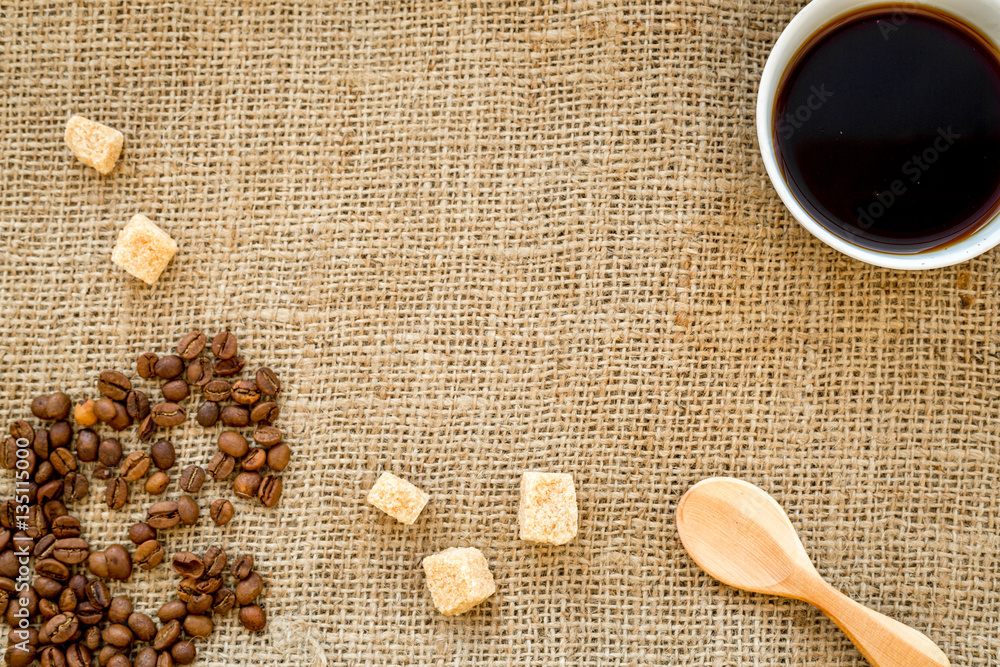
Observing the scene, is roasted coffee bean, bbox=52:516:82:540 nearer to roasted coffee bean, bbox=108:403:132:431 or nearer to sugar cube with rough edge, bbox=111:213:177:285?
roasted coffee bean, bbox=108:403:132:431

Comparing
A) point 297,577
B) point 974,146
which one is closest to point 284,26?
point 297,577

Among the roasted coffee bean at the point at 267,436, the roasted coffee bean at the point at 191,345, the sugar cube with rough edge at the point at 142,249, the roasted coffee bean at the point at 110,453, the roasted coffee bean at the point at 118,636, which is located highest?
the sugar cube with rough edge at the point at 142,249

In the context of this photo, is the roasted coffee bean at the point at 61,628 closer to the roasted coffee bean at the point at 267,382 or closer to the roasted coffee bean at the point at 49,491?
the roasted coffee bean at the point at 49,491

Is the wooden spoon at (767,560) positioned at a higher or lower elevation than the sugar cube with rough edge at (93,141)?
lower

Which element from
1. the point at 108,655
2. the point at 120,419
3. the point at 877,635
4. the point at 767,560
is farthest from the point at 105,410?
the point at 877,635

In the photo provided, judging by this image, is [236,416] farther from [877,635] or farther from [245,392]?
Result: [877,635]

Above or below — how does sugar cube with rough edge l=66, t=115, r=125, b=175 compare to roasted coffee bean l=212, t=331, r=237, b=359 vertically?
above

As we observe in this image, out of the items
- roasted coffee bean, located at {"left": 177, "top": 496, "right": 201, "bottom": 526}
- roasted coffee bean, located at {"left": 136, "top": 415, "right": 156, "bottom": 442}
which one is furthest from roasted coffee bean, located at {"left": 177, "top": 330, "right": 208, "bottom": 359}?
roasted coffee bean, located at {"left": 177, "top": 496, "right": 201, "bottom": 526}

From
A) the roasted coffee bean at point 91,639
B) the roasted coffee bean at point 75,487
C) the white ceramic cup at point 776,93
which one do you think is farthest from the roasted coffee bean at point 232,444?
the white ceramic cup at point 776,93
